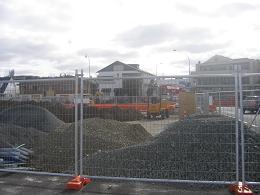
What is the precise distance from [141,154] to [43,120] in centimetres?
826

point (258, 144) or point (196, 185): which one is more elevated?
point (258, 144)

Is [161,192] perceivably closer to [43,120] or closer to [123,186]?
[123,186]

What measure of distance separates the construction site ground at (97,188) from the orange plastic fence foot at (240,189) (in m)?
0.12

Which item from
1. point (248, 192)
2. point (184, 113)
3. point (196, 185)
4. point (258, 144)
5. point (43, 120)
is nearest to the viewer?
point (248, 192)

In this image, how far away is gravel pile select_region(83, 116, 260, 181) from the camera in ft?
29.7

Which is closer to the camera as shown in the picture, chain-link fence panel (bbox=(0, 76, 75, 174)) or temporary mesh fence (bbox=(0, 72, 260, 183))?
temporary mesh fence (bbox=(0, 72, 260, 183))

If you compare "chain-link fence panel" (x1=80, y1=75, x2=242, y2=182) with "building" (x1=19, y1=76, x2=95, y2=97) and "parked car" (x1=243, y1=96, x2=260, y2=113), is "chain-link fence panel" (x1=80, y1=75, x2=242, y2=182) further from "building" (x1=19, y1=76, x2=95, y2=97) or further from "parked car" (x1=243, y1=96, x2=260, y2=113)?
"parked car" (x1=243, y1=96, x2=260, y2=113)

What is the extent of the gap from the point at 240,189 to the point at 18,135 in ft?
32.7

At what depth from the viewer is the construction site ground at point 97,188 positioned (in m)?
8.45

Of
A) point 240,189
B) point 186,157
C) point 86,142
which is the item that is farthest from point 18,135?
point 240,189

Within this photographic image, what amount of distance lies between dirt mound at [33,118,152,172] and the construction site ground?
154cm

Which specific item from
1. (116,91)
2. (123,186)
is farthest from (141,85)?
(123,186)

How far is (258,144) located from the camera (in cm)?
1017

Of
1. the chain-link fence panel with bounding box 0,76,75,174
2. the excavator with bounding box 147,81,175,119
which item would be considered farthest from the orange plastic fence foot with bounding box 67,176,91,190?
the excavator with bounding box 147,81,175,119
